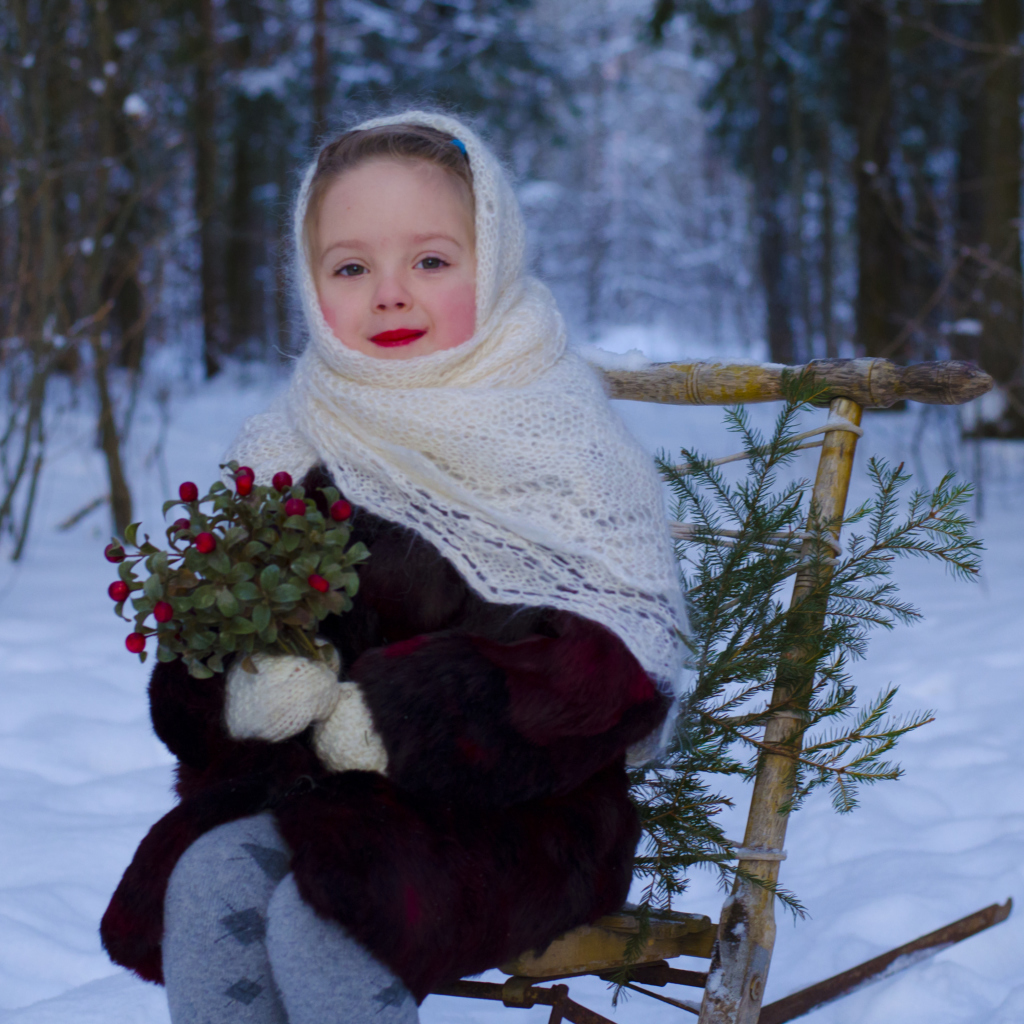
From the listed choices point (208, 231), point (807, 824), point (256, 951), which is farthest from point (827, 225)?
point (256, 951)

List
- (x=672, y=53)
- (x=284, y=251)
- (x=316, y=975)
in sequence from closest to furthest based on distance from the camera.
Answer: (x=316, y=975) < (x=284, y=251) < (x=672, y=53)

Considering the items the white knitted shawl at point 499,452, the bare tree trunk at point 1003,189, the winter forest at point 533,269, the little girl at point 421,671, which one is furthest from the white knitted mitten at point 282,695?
the bare tree trunk at point 1003,189

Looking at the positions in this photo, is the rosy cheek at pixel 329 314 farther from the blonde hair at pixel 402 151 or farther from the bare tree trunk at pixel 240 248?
the bare tree trunk at pixel 240 248

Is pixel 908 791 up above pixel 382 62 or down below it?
below

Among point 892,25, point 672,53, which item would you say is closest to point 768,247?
point 892,25

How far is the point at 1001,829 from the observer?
276cm

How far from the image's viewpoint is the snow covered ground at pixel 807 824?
2.20 meters

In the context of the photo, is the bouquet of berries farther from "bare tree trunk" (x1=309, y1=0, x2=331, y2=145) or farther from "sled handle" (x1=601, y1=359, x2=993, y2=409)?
"bare tree trunk" (x1=309, y1=0, x2=331, y2=145)

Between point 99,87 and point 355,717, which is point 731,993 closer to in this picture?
point 355,717

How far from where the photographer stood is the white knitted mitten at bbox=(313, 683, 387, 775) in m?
1.49

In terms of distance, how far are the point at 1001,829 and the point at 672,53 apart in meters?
24.2

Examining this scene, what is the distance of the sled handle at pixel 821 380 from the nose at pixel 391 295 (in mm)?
562

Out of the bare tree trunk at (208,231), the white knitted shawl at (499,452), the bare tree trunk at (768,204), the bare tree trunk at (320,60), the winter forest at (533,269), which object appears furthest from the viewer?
the bare tree trunk at (768,204)

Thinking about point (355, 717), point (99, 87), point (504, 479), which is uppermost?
point (99, 87)
